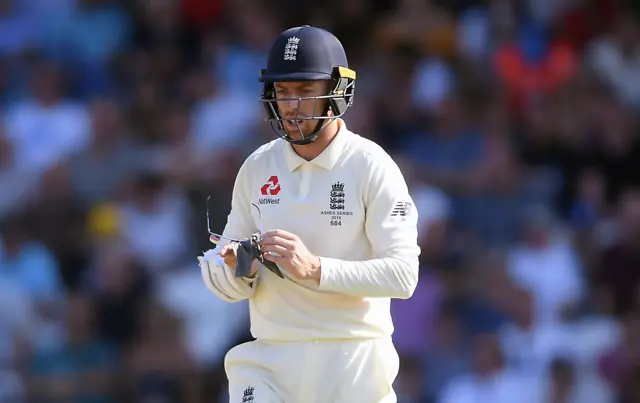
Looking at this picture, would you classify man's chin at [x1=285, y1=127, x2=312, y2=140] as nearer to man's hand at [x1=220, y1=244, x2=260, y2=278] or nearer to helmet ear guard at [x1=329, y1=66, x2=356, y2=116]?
helmet ear guard at [x1=329, y1=66, x2=356, y2=116]

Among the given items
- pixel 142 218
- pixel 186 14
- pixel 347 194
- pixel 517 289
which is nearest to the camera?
pixel 347 194

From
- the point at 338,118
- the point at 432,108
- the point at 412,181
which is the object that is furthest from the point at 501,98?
the point at 338,118

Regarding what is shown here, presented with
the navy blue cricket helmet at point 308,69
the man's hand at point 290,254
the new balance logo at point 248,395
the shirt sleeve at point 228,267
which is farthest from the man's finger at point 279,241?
the new balance logo at point 248,395

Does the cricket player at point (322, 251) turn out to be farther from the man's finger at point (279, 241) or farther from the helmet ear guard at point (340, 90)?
the man's finger at point (279, 241)

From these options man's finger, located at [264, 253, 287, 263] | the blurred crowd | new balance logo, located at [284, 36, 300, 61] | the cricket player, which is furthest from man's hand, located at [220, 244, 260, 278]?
the blurred crowd

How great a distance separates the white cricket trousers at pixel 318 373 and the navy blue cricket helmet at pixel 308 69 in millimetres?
777

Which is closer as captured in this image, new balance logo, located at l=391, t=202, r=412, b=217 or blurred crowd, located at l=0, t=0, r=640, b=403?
new balance logo, located at l=391, t=202, r=412, b=217

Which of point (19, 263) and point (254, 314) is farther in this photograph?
point (19, 263)

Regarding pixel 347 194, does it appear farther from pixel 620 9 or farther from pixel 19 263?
pixel 620 9

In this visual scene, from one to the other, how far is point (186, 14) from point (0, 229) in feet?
8.11

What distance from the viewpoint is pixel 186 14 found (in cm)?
1116

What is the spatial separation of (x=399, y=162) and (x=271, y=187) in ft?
14.4

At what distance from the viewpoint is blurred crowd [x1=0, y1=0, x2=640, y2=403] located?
904 cm

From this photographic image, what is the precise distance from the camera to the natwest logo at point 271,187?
5.17m
